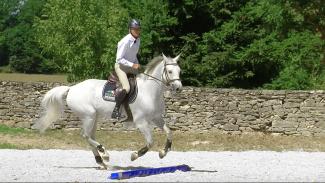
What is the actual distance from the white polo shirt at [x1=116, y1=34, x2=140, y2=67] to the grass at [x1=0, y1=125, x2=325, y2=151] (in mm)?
6707

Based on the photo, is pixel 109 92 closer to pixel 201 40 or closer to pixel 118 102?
pixel 118 102

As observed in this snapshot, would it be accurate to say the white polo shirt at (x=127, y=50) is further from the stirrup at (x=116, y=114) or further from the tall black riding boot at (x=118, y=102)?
the stirrup at (x=116, y=114)

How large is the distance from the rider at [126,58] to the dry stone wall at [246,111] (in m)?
9.51

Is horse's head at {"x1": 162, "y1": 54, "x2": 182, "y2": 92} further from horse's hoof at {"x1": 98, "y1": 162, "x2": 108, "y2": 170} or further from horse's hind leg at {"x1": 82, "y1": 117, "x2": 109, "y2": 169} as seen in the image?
horse's hoof at {"x1": 98, "y1": 162, "x2": 108, "y2": 170}

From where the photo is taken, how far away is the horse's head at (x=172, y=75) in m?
11.3

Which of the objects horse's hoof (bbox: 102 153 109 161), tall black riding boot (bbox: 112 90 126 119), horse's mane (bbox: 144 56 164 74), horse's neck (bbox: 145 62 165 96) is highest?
horse's mane (bbox: 144 56 164 74)

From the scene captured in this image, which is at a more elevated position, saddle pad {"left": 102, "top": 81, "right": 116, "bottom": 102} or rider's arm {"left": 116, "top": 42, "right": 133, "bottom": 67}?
rider's arm {"left": 116, "top": 42, "right": 133, "bottom": 67}

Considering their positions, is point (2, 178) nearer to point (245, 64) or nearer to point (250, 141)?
point (250, 141)

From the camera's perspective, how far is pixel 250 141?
66.1 ft

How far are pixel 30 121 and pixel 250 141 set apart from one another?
26.9 feet

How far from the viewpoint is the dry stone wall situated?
69.5 ft

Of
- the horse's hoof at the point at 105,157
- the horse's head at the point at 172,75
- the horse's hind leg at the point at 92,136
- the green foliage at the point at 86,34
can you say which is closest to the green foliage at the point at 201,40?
the green foliage at the point at 86,34

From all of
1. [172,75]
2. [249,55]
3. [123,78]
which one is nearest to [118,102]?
[123,78]

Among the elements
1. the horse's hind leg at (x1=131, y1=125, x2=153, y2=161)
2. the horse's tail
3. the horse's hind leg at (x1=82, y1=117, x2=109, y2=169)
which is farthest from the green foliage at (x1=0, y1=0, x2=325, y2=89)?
the horse's hind leg at (x1=131, y1=125, x2=153, y2=161)
